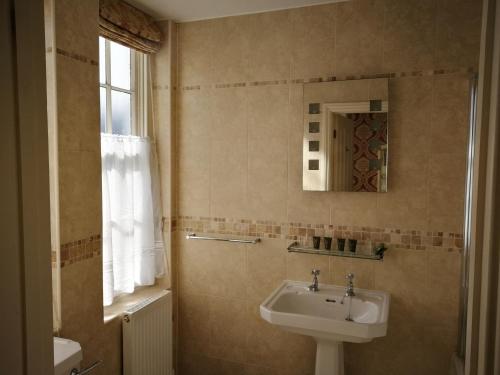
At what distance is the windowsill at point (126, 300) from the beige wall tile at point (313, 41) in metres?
1.74

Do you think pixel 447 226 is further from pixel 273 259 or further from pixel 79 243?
pixel 79 243

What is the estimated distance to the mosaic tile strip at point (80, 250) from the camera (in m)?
2.01

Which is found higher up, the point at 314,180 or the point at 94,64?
the point at 94,64

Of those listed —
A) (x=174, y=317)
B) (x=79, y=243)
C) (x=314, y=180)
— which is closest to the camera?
(x=79, y=243)

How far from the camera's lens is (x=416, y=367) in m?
2.48

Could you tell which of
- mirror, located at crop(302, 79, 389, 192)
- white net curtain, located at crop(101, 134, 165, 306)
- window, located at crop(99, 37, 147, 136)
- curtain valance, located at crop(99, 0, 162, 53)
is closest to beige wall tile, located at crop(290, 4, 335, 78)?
mirror, located at crop(302, 79, 389, 192)

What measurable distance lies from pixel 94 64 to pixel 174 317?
183cm

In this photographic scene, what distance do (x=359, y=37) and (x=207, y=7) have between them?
0.97m

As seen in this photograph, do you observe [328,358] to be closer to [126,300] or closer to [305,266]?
[305,266]

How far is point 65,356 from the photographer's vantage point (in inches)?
67.0

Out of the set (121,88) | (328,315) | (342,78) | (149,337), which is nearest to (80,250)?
(149,337)

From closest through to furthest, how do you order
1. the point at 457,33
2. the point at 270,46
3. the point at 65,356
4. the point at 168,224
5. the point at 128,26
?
the point at 65,356, the point at 457,33, the point at 128,26, the point at 270,46, the point at 168,224

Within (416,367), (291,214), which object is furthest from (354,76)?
(416,367)

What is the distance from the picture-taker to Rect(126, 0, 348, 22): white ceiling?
2.54m
